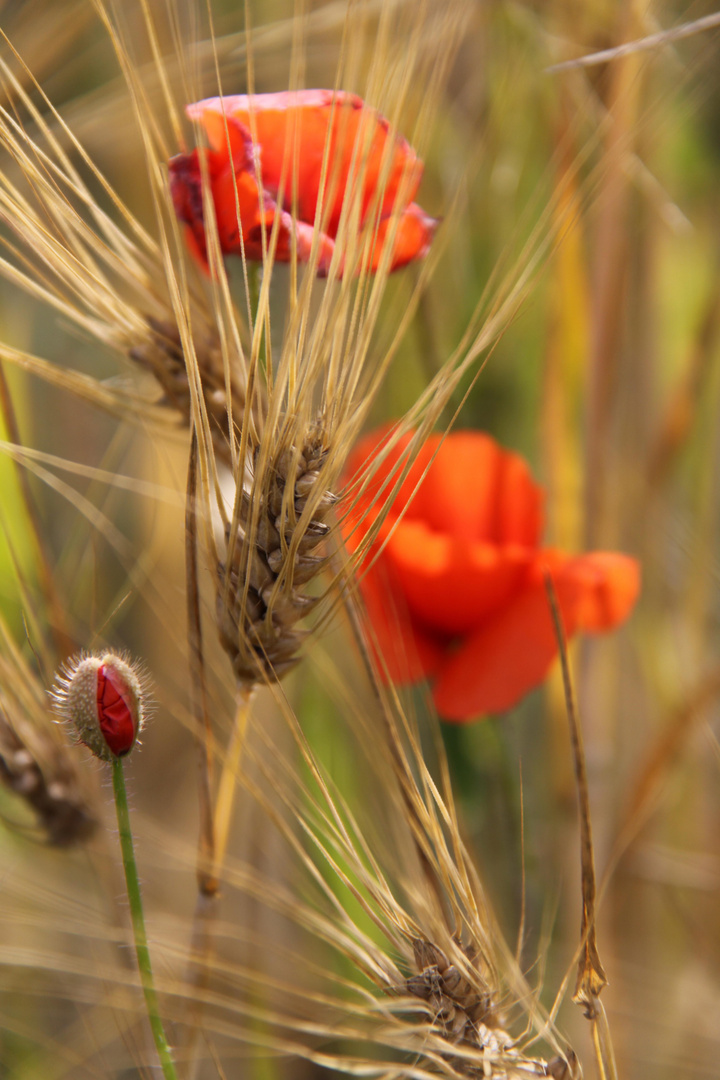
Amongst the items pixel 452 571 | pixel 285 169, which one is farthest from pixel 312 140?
pixel 452 571

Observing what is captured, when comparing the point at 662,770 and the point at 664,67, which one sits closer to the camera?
the point at 662,770

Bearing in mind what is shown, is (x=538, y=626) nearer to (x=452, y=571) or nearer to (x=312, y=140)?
(x=452, y=571)

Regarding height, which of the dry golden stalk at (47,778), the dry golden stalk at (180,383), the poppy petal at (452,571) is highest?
the dry golden stalk at (180,383)

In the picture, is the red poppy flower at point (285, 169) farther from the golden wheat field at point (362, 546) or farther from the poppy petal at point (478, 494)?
the poppy petal at point (478, 494)

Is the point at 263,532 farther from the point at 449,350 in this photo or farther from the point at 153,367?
the point at 449,350

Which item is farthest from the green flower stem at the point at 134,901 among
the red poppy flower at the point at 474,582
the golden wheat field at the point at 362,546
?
the red poppy flower at the point at 474,582

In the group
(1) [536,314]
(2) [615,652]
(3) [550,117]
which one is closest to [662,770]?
(2) [615,652]
